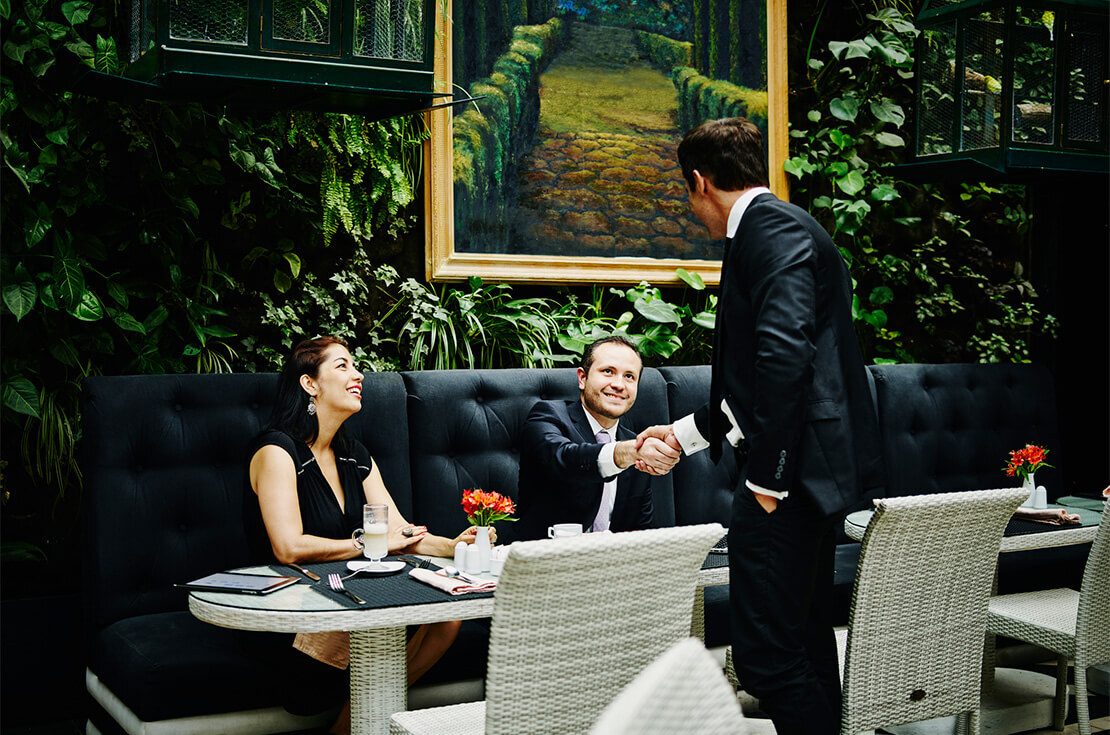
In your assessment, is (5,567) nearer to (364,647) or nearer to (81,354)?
A: (81,354)

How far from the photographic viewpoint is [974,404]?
17.1 feet

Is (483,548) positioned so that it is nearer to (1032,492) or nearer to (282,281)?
(282,281)

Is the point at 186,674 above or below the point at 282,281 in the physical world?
below

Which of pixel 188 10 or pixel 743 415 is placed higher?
pixel 188 10

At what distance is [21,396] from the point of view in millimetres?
3588

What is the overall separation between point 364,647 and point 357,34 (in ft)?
5.42

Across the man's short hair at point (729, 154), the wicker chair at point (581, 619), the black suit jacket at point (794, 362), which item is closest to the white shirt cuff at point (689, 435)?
the black suit jacket at point (794, 362)

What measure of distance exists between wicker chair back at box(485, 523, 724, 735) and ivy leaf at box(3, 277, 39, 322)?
2.14m

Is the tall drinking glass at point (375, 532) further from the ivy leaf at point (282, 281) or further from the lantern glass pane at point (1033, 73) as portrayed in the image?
the lantern glass pane at point (1033, 73)

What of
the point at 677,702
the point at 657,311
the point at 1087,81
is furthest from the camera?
the point at 657,311

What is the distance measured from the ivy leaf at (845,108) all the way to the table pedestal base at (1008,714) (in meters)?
2.70

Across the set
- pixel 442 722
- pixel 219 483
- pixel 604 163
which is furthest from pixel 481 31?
pixel 442 722

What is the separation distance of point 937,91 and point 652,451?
2.40 meters

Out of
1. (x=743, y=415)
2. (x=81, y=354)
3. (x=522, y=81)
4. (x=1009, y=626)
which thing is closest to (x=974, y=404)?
(x=1009, y=626)
